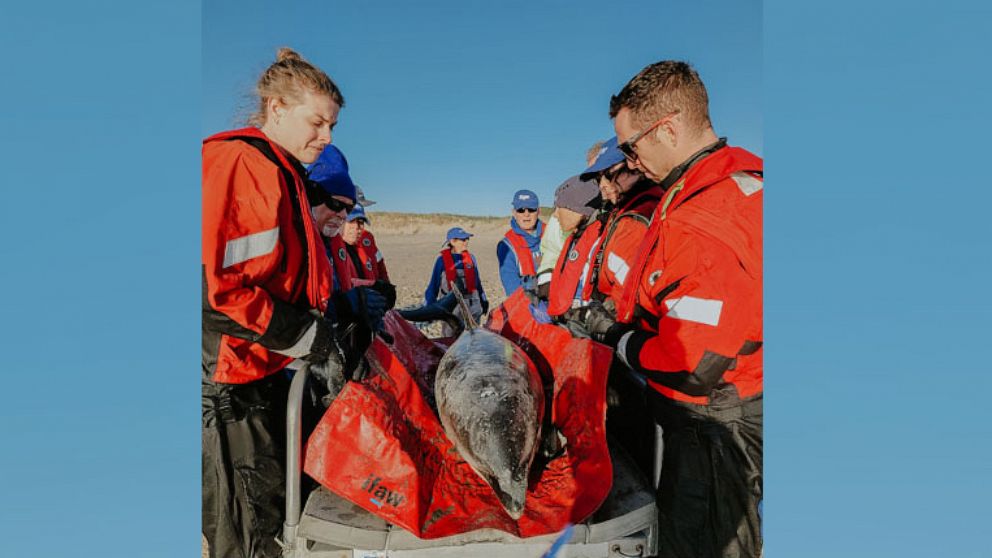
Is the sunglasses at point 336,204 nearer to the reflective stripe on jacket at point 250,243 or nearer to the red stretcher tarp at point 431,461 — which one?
the reflective stripe on jacket at point 250,243

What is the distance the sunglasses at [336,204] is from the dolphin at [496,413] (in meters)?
1.12

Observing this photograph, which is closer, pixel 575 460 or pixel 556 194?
pixel 575 460

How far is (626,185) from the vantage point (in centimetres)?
261

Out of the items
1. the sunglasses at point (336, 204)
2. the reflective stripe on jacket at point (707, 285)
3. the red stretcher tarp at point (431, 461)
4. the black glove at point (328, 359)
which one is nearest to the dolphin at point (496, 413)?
the red stretcher tarp at point (431, 461)

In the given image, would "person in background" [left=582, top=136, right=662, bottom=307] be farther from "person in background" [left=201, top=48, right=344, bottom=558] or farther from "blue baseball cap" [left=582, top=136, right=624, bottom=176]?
"person in background" [left=201, top=48, right=344, bottom=558]

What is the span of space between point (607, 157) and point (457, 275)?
2027 millimetres

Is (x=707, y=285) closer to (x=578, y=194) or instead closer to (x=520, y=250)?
(x=578, y=194)

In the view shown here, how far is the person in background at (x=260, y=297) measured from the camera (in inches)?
74.4

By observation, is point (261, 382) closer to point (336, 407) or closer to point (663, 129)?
point (336, 407)

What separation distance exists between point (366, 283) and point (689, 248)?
1.60 meters

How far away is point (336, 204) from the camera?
258 centimetres

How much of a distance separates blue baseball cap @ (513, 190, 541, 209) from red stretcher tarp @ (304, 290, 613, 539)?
168cm

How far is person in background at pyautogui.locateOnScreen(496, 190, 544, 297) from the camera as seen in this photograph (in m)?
3.89

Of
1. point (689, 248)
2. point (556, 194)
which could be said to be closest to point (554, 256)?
point (556, 194)
